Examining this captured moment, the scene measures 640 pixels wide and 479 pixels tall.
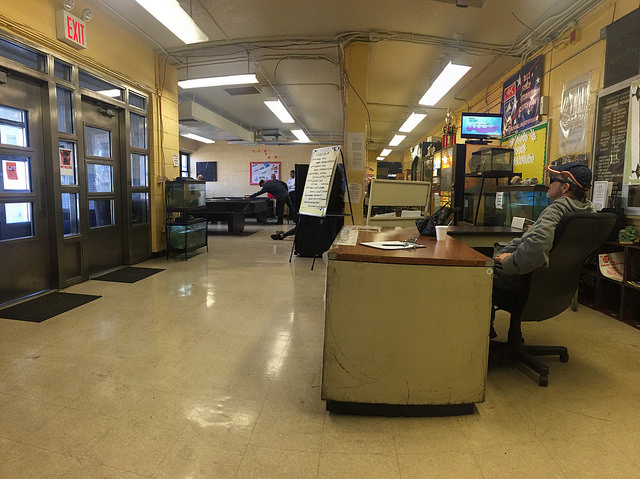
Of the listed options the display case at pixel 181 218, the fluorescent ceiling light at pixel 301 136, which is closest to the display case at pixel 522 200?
the display case at pixel 181 218

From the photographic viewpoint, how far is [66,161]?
4.07 m

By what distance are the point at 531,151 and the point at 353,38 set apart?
2.97m

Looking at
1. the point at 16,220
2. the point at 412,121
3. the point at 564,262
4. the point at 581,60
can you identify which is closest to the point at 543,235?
the point at 564,262

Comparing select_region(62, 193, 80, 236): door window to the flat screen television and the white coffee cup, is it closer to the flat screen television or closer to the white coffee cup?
the white coffee cup

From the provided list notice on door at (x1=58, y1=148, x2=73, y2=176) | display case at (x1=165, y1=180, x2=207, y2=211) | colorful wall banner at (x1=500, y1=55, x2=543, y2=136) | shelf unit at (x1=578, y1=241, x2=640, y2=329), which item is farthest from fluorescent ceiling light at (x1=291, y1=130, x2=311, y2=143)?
shelf unit at (x1=578, y1=241, x2=640, y2=329)

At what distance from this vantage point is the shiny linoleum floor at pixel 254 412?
4.84ft

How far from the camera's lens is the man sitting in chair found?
1914mm

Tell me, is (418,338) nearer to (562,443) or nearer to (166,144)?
(562,443)

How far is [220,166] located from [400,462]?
13.6m

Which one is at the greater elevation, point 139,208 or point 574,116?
point 574,116

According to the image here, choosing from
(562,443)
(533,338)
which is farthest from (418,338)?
(533,338)

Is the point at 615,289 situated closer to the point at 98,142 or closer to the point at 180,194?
the point at 180,194

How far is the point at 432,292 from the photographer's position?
1.71m

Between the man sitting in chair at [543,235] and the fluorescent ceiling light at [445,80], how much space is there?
3.76 meters
